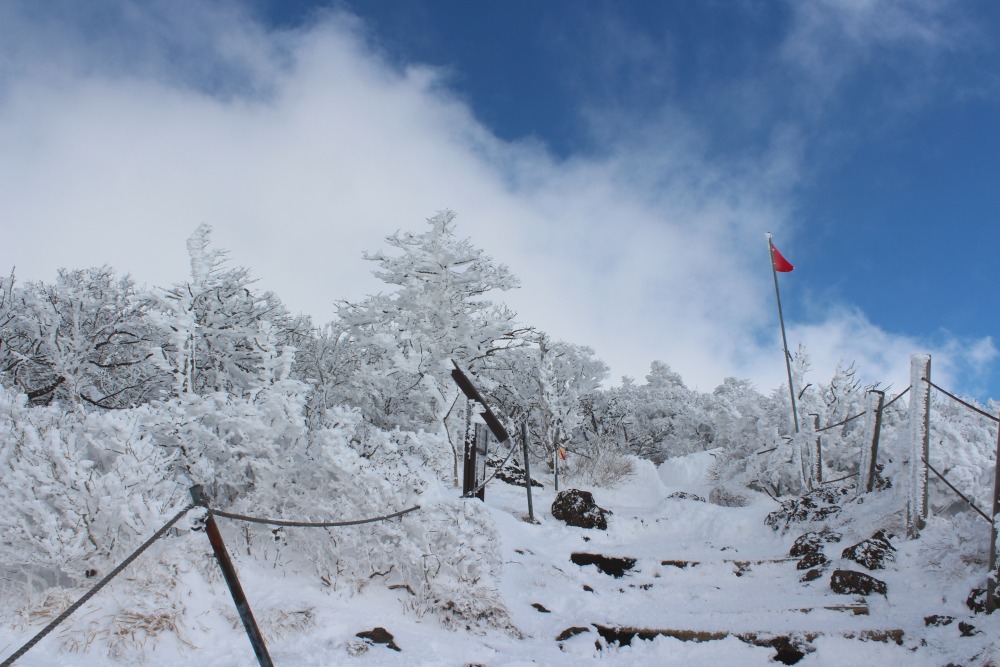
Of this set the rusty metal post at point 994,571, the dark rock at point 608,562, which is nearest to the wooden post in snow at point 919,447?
the rusty metal post at point 994,571

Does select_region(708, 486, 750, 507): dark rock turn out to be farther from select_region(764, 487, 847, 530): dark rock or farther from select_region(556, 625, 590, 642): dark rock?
select_region(556, 625, 590, 642): dark rock

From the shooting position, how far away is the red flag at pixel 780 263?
1359 centimetres

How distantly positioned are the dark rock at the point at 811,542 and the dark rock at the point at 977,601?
97.8 inches

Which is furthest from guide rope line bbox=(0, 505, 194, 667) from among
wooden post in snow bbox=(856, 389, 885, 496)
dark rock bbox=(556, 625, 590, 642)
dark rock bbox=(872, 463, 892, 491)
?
dark rock bbox=(872, 463, 892, 491)

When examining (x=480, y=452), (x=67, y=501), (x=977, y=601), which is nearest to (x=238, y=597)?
(x=67, y=501)

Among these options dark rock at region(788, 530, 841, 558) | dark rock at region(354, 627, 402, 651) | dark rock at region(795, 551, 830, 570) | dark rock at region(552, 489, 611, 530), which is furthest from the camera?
dark rock at region(552, 489, 611, 530)

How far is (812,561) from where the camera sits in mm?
7234

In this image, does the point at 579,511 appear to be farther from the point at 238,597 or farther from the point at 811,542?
the point at 238,597

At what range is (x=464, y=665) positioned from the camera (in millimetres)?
4262

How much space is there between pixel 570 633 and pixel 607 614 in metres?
0.97

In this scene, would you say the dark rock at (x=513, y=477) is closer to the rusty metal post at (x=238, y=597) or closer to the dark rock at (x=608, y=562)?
the dark rock at (x=608, y=562)

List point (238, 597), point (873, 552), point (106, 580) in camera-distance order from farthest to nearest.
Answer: point (873, 552), point (238, 597), point (106, 580)

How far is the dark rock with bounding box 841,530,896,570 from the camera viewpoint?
6.43 meters

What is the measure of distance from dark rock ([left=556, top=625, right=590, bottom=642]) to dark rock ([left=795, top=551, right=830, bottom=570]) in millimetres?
3472
